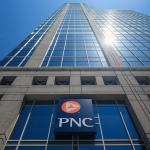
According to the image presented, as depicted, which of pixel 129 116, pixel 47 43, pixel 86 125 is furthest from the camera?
pixel 47 43

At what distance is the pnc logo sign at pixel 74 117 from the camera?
1850 centimetres

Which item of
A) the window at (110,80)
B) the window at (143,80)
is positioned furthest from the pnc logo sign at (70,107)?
the window at (143,80)

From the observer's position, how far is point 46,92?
24234 millimetres

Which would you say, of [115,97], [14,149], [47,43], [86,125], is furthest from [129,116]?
[47,43]

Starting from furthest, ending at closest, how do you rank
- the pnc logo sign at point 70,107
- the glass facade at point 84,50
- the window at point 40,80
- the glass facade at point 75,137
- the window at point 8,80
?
the glass facade at point 84,50
the window at point 8,80
the window at point 40,80
the pnc logo sign at point 70,107
the glass facade at point 75,137

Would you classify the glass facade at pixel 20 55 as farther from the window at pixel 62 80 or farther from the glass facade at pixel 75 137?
the glass facade at pixel 75 137

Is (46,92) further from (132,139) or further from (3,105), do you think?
(132,139)

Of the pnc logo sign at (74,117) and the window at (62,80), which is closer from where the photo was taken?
the pnc logo sign at (74,117)

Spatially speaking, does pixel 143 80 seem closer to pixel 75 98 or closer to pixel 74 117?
pixel 75 98

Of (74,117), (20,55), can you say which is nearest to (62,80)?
(74,117)

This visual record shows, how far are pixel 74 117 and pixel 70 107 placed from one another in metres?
1.60

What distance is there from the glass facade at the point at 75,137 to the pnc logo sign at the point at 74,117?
675mm

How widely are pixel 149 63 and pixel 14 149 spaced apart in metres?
23.0

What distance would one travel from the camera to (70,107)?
21.5 meters
